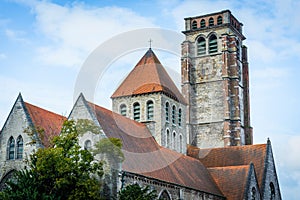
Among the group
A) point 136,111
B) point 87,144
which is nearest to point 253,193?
point 136,111

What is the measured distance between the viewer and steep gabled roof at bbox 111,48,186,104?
50594 millimetres

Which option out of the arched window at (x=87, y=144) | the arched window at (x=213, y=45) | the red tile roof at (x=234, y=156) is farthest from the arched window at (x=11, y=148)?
the arched window at (x=213, y=45)

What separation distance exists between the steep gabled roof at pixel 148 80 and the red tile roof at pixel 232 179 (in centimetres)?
760

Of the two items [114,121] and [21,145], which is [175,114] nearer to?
[114,121]

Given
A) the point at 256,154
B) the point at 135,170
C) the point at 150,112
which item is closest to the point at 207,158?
the point at 256,154

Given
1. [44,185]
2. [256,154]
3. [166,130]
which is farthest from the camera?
[256,154]

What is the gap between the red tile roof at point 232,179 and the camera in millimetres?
47094

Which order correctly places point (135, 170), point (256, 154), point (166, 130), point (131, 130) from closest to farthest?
point (135, 170), point (131, 130), point (166, 130), point (256, 154)

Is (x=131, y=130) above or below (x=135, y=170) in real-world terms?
above

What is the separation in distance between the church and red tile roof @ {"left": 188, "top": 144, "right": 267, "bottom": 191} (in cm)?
9

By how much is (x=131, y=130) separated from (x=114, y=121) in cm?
239

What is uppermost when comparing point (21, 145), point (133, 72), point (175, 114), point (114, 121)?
point (133, 72)

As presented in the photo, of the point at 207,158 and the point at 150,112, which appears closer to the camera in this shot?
the point at 150,112

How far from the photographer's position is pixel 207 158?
55.5 metres
